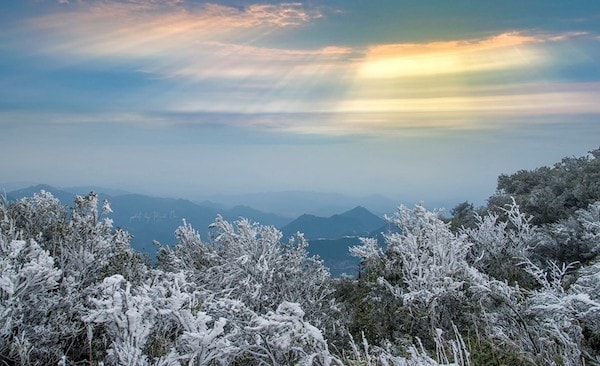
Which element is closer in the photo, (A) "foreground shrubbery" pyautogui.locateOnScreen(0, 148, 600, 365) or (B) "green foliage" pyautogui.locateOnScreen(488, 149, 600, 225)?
(A) "foreground shrubbery" pyautogui.locateOnScreen(0, 148, 600, 365)

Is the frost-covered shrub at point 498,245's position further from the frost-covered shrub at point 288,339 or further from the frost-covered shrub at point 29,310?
the frost-covered shrub at point 29,310

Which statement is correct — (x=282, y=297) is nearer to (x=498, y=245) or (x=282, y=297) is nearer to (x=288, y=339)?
(x=498, y=245)

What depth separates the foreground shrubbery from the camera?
5.52 metres

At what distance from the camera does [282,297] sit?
46.0ft

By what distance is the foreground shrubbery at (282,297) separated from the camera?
5.52 metres

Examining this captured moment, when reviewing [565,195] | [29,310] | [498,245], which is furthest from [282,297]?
[565,195]

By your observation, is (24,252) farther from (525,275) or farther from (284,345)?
(525,275)

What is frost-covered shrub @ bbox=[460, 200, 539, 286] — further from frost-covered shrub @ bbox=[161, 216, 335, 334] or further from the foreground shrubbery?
frost-covered shrub @ bbox=[161, 216, 335, 334]

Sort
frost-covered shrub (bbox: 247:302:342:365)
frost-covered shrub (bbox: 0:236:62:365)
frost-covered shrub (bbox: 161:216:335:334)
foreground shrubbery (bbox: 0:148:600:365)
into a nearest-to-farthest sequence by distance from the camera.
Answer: frost-covered shrub (bbox: 247:302:342:365)
foreground shrubbery (bbox: 0:148:600:365)
frost-covered shrub (bbox: 0:236:62:365)
frost-covered shrub (bbox: 161:216:335:334)

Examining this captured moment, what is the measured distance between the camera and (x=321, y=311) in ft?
46.9

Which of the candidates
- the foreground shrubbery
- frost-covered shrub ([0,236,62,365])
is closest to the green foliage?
the foreground shrubbery

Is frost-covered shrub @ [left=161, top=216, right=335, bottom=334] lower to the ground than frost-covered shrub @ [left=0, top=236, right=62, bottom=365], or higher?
lower

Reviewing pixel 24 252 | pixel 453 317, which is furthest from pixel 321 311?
pixel 24 252

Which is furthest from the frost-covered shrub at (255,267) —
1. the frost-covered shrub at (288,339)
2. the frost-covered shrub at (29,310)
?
the frost-covered shrub at (288,339)
